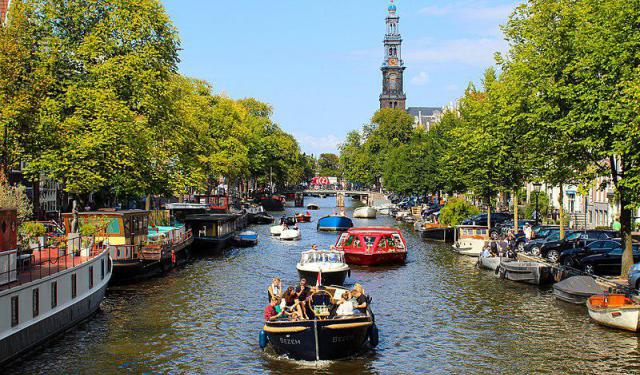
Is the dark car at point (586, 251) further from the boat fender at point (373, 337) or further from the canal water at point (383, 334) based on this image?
A: the boat fender at point (373, 337)

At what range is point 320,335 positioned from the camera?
2853 cm

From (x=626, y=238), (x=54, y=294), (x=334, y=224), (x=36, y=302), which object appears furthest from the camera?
(x=334, y=224)

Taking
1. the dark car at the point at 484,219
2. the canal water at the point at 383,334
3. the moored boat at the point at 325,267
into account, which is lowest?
the canal water at the point at 383,334

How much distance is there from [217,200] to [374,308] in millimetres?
67994

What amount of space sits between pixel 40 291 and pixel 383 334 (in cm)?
1536

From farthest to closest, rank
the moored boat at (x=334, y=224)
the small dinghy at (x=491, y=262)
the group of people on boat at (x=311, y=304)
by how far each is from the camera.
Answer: the moored boat at (x=334, y=224) < the small dinghy at (x=491, y=262) < the group of people on boat at (x=311, y=304)

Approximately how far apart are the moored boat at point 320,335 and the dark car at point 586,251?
23.9 metres

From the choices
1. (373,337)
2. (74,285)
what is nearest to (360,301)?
(373,337)

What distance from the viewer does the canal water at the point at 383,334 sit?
2944cm

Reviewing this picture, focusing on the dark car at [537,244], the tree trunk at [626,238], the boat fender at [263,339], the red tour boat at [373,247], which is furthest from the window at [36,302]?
the dark car at [537,244]

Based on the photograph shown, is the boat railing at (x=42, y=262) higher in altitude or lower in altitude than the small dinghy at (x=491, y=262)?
higher

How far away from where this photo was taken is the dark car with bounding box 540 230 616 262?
53219mm

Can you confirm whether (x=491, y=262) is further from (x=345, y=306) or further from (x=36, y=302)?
(x=36, y=302)

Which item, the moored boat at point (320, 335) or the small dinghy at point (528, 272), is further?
the small dinghy at point (528, 272)
